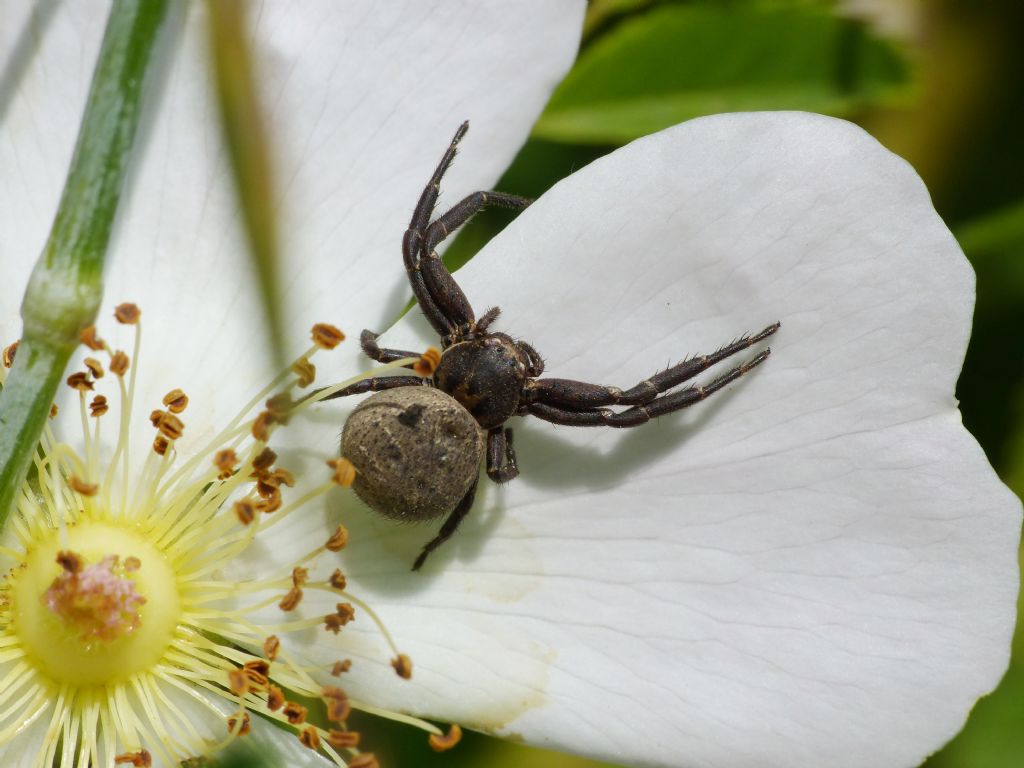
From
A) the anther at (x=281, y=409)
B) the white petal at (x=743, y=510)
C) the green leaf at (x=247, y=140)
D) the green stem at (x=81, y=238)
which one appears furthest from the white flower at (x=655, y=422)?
the green leaf at (x=247, y=140)

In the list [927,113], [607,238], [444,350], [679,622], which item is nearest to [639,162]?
[607,238]

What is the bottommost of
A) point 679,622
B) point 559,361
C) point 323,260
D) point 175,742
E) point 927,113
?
point 927,113

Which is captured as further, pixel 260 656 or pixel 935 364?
pixel 260 656

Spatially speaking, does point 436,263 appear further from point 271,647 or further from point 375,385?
point 271,647

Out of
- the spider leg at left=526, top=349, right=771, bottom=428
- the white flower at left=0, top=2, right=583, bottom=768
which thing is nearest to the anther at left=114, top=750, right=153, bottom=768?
the white flower at left=0, top=2, right=583, bottom=768

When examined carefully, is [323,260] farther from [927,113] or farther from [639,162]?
[927,113]

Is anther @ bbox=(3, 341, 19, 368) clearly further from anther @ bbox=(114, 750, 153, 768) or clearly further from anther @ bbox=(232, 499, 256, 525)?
anther @ bbox=(114, 750, 153, 768)

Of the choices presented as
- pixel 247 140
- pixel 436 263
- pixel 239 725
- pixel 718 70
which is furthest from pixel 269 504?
pixel 247 140

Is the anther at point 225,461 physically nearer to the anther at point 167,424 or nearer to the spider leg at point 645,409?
the anther at point 167,424
